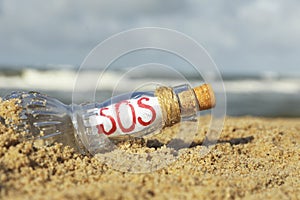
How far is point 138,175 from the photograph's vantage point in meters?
1.76

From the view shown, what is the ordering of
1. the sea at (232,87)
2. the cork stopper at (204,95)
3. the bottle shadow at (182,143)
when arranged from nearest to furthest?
the cork stopper at (204,95), the bottle shadow at (182,143), the sea at (232,87)

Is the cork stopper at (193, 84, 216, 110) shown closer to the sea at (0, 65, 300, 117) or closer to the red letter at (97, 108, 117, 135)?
the red letter at (97, 108, 117, 135)

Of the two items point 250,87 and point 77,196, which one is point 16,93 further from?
point 250,87

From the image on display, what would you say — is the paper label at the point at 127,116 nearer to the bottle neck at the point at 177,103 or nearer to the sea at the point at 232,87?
the bottle neck at the point at 177,103

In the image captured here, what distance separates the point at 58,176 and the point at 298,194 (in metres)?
1.10

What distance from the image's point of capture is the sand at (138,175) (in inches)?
60.2

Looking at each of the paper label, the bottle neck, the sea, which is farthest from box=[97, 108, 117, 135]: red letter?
the sea

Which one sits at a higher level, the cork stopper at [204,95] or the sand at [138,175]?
the cork stopper at [204,95]

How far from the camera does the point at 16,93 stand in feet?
7.30

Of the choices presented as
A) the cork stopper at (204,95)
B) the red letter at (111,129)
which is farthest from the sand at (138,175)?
the cork stopper at (204,95)

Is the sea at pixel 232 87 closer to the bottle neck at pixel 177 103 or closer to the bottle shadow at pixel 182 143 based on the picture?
the bottle shadow at pixel 182 143

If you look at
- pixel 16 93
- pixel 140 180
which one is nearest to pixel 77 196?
pixel 140 180

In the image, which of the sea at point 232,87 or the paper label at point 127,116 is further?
the sea at point 232,87

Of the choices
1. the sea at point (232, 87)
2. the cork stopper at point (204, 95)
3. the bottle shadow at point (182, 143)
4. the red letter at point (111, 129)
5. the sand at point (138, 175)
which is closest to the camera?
the sand at point (138, 175)
